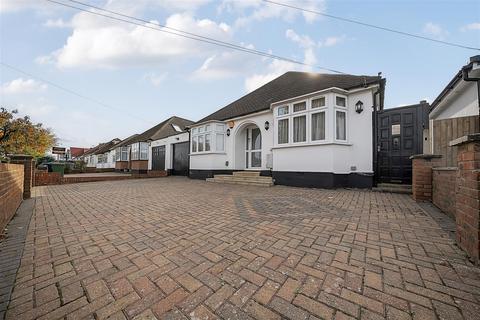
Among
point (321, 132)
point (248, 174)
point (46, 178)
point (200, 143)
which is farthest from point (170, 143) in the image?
point (321, 132)

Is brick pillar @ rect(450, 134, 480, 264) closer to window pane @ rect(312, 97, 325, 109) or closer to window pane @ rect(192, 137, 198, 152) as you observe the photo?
window pane @ rect(312, 97, 325, 109)

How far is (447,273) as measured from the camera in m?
1.72

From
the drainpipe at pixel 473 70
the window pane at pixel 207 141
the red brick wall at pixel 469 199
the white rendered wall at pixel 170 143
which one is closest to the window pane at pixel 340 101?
the drainpipe at pixel 473 70

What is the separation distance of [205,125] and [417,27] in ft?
33.3

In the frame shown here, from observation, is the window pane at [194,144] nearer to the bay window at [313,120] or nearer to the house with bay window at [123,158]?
the bay window at [313,120]

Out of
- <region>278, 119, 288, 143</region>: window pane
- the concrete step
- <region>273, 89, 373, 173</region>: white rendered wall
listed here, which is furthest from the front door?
<region>273, 89, 373, 173</region>: white rendered wall

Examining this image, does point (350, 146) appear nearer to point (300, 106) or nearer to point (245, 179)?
point (300, 106)

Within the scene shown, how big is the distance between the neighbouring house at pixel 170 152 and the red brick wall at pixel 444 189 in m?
12.4

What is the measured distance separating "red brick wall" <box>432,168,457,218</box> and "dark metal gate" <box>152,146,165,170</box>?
55.6 ft

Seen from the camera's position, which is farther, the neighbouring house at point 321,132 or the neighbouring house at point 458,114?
the neighbouring house at point 321,132

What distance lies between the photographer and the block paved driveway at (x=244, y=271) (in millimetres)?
1336

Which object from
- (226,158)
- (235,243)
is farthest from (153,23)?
(235,243)

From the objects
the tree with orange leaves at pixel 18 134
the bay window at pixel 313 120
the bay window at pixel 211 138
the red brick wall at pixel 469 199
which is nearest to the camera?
the red brick wall at pixel 469 199

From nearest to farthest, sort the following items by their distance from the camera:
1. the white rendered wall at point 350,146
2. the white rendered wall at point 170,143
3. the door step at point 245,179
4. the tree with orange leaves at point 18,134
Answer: the white rendered wall at point 350,146
the door step at point 245,179
the white rendered wall at point 170,143
the tree with orange leaves at point 18,134
